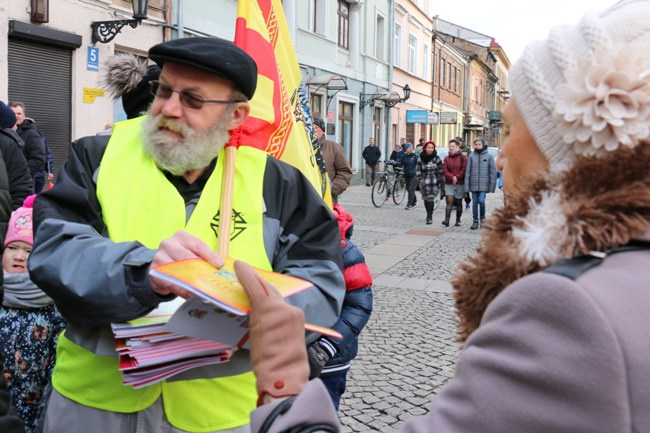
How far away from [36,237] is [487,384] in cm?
134

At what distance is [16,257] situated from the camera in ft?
9.74

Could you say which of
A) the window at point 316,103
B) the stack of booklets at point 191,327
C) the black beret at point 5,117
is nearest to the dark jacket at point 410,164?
the window at point 316,103

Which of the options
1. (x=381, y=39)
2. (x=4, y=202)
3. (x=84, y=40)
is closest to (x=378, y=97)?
(x=381, y=39)

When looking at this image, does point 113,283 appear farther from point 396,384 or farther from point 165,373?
point 396,384

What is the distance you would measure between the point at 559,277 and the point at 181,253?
2.91ft

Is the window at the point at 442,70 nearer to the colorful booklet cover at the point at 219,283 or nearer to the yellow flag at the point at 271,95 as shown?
the yellow flag at the point at 271,95

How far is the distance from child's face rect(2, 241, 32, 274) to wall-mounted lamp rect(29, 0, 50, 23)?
8.32 meters

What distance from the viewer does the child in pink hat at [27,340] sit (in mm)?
2775

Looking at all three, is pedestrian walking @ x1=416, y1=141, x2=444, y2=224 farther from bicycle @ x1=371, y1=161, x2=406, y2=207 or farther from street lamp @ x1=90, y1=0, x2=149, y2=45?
street lamp @ x1=90, y1=0, x2=149, y2=45

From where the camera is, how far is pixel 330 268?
6.50 ft

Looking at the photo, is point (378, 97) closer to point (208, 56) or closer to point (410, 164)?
point (410, 164)

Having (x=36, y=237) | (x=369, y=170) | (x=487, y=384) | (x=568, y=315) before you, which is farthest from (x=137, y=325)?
(x=369, y=170)

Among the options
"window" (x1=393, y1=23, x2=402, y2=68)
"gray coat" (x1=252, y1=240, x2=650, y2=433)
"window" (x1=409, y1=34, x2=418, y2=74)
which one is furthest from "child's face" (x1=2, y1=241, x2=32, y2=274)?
"window" (x1=409, y1=34, x2=418, y2=74)

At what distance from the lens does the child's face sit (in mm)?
2961
